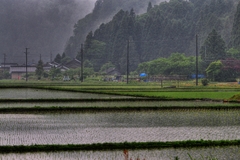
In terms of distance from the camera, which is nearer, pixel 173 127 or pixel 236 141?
pixel 236 141

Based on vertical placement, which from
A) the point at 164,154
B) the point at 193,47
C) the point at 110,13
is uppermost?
the point at 110,13

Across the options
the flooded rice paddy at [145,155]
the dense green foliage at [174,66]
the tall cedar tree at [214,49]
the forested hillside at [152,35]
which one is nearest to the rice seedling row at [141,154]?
the flooded rice paddy at [145,155]

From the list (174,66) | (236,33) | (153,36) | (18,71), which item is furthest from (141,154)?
(18,71)

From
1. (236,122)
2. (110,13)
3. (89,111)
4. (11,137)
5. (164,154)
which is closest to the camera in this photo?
(164,154)

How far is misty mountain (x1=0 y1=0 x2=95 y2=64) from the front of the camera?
551 ft

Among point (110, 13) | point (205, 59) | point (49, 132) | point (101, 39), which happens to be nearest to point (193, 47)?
point (101, 39)

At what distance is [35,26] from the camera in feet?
570

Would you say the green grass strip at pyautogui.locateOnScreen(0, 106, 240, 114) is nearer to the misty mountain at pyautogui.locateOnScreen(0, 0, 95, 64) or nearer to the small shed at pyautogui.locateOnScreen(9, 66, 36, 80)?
A: the small shed at pyautogui.locateOnScreen(9, 66, 36, 80)

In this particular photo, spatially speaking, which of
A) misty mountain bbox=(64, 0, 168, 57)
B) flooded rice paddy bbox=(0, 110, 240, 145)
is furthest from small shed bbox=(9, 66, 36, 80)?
flooded rice paddy bbox=(0, 110, 240, 145)

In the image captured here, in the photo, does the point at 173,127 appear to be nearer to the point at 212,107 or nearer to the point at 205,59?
the point at 212,107

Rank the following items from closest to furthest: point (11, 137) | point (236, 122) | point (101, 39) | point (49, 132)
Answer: point (11, 137), point (49, 132), point (236, 122), point (101, 39)

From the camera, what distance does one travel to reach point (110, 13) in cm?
15500

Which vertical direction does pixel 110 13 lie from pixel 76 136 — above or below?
above

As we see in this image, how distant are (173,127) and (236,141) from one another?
2515 mm
